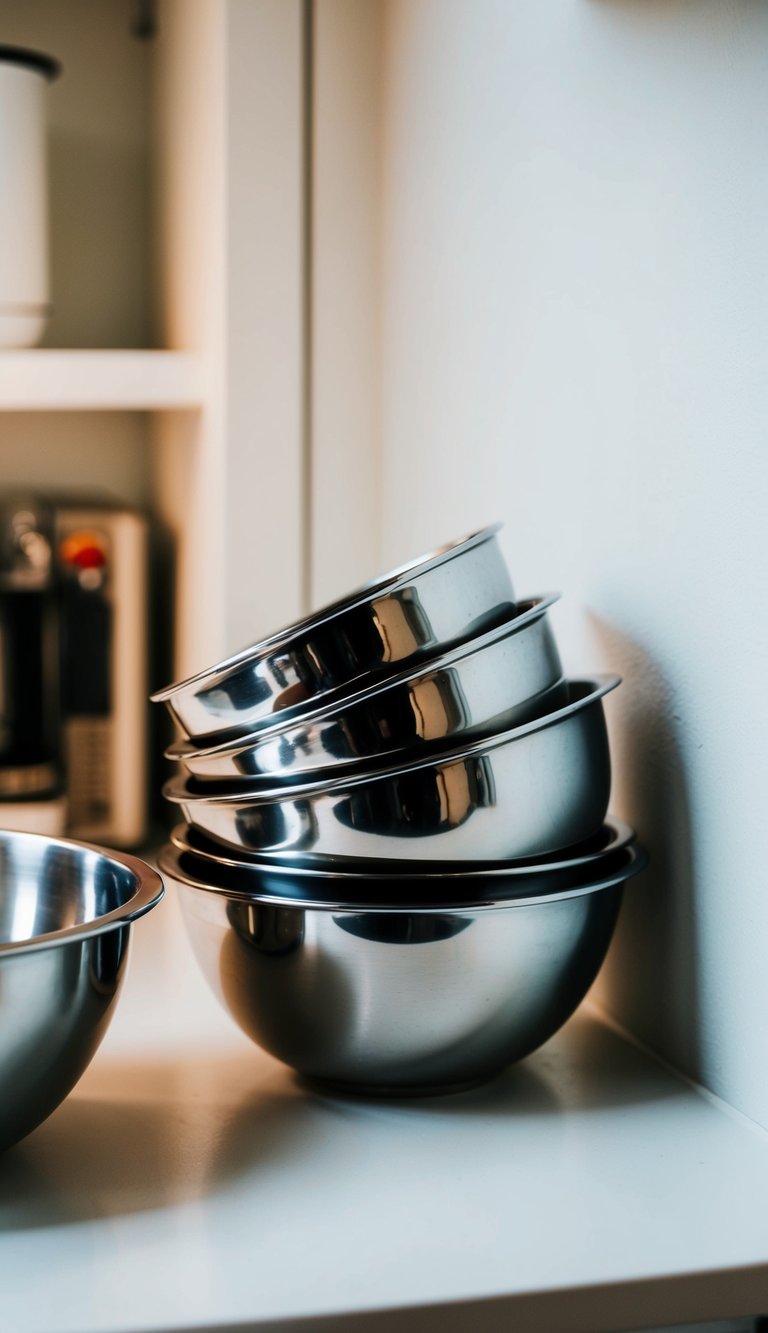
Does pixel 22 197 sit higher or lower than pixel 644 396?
higher

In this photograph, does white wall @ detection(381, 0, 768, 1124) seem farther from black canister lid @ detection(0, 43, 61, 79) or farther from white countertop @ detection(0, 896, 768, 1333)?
black canister lid @ detection(0, 43, 61, 79)

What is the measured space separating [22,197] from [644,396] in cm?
78

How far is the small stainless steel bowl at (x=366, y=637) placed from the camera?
73cm

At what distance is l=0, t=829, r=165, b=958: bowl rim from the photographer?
0.61 meters

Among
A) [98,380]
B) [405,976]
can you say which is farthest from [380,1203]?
[98,380]

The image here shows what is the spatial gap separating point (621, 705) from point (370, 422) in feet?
1.70

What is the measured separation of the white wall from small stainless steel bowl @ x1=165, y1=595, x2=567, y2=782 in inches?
4.2

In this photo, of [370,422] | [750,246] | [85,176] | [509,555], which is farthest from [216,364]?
[750,246]

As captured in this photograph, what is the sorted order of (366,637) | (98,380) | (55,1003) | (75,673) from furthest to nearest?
(75,673) → (98,380) → (366,637) → (55,1003)

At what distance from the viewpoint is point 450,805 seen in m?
0.70

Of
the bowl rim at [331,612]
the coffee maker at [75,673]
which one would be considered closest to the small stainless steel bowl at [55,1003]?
the bowl rim at [331,612]

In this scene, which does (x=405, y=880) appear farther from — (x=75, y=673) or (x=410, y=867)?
(x=75, y=673)

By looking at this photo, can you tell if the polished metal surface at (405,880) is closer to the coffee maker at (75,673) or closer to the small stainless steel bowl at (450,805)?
the small stainless steel bowl at (450,805)

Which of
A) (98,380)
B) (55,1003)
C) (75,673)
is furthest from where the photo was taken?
(75,673)
